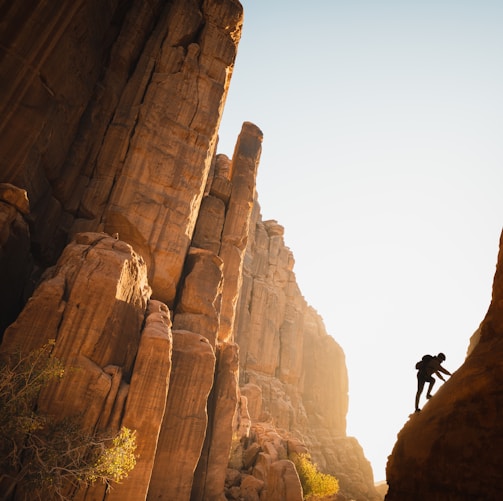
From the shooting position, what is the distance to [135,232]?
1154 inches

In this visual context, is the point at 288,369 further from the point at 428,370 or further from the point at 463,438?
the point at 463,438

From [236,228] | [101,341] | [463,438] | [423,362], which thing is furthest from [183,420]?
[236,228]

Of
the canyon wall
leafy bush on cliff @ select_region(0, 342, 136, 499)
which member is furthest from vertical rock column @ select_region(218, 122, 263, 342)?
leafy bush on cliff @ select_region(0, 342, 136, 499)

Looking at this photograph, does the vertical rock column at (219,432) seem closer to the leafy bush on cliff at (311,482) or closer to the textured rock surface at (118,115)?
the textured rock surface at (118,115)

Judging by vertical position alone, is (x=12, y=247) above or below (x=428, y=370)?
above

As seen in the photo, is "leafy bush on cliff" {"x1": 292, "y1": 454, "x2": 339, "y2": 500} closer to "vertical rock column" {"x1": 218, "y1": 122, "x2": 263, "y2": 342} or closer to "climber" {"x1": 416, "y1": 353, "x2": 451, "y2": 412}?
"vertical rock column" {"x1": 218, "y1": 122, "x2": 263, "y2": 342}

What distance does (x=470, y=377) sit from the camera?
634cm

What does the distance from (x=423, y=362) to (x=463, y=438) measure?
5803mm

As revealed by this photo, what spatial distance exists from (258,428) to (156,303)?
26411 mm

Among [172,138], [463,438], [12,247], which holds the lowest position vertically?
[463,438]

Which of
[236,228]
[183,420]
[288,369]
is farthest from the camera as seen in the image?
[288,369]

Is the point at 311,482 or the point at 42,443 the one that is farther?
the point at 311,482

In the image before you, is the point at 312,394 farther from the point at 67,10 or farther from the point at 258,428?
the point at 67,10

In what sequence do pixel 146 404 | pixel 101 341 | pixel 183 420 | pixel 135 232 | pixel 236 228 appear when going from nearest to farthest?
pixel 101 341 → pixel 146 404 → pixel 183 420 → pixel 135 232 → pixel 236 228
